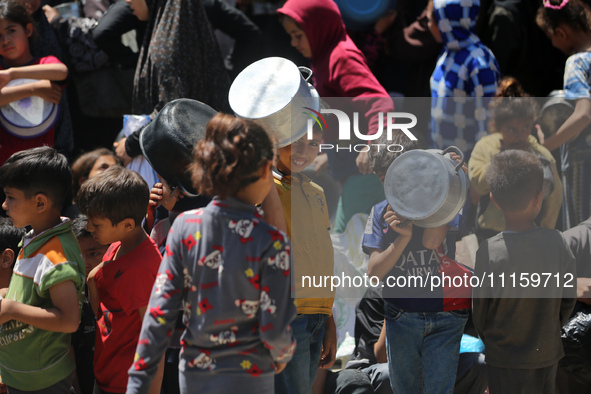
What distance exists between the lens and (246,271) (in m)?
2.21

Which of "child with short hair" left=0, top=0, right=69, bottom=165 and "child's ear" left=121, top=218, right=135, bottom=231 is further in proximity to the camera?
"child with short hair" left=0, top=0, right=69, bottom=165

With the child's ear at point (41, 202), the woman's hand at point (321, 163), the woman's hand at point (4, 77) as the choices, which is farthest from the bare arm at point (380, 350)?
the woman's hand at point (4, 77)

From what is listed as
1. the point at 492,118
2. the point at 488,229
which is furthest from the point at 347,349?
the point at 492,118

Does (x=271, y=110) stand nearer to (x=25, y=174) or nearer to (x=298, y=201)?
(x=298, y=201)

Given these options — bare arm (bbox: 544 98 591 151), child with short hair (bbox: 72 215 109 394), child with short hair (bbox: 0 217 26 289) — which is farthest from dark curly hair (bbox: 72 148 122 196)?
bare arm (bbox: 544 98 591 151)

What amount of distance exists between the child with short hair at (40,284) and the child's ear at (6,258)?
1.28 ft

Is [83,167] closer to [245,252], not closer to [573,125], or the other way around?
[245,252]

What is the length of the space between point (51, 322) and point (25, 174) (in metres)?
0.66

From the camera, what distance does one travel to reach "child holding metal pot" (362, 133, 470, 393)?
9.97 feet

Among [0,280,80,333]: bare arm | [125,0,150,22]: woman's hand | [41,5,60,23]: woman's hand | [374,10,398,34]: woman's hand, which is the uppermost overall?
[125,0,150,22]: woman's hand

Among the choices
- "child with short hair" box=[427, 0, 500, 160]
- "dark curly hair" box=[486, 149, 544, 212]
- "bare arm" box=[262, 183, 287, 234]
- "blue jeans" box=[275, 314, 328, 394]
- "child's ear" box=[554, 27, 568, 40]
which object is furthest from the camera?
"child's ear" box=[554, 27, 568, 40]

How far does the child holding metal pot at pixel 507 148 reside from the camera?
13.1 feet

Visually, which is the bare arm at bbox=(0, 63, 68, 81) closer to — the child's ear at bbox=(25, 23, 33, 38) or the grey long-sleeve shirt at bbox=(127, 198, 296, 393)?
the child's ear at bbox=(25, 23, 33, 38)

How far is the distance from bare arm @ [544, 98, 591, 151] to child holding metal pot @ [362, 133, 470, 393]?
1390mm
